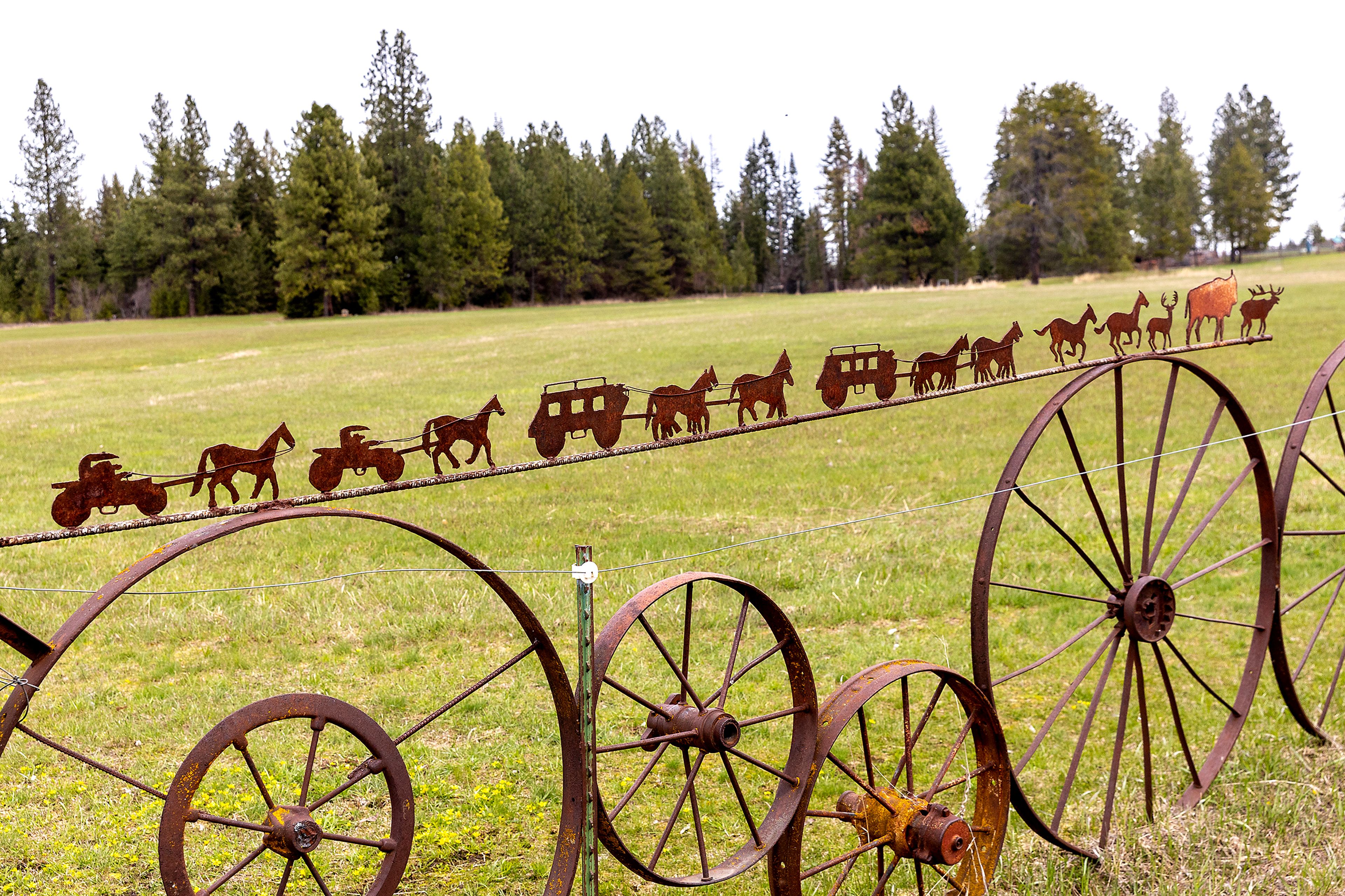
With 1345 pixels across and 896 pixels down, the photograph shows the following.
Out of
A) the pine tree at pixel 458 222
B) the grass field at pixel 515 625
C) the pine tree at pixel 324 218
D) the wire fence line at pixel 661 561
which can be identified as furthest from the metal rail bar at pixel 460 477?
the pine tree at pixel 458 222

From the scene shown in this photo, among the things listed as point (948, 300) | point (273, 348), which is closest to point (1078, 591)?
point (273, 348)

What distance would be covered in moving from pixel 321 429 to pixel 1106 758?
11.1 meters

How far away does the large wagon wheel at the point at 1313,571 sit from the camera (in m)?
4.20

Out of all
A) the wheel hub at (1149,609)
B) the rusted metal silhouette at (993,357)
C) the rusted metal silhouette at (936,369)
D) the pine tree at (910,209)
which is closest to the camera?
the rusted metal silhouette at (936,369)

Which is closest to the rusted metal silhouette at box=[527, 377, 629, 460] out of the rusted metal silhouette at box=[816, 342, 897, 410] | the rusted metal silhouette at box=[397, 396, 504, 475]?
the rusted metal silhouette at box=[397, 396, 504, 475]

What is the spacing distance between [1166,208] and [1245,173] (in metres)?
5.74

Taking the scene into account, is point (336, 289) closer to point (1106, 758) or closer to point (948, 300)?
point (948, 300)

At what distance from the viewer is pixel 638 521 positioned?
8.99 metres

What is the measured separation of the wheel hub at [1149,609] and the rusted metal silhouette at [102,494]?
2.88m

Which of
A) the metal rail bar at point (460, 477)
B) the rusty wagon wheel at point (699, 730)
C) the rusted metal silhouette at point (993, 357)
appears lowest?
the rusty wagon wheel at point (699, 730)

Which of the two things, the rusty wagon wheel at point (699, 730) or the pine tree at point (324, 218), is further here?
the pine tree at point (324, 218)

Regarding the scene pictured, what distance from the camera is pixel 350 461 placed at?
2.31 metres

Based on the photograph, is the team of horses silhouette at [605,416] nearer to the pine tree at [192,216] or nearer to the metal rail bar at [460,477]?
the metal rail bar at [460,477]

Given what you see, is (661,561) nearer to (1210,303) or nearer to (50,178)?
(1210,303)
